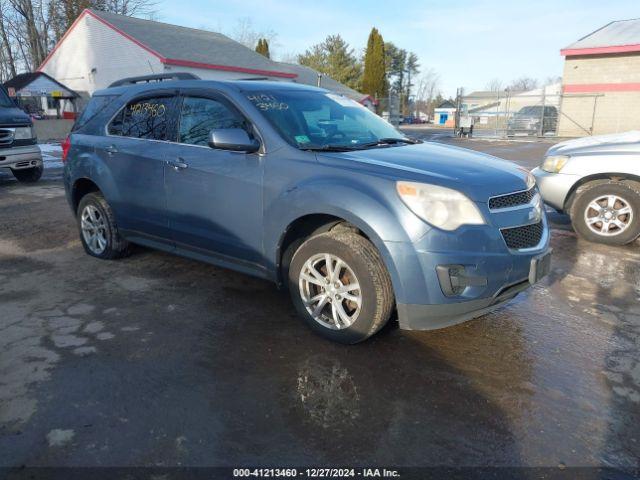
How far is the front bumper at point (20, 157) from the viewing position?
9.70 m

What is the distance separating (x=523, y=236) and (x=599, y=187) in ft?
10.7

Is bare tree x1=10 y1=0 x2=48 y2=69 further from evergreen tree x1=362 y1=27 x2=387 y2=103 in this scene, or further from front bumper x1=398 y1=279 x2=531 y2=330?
front bumper x1=398 y1=279 x2=531 y2=330

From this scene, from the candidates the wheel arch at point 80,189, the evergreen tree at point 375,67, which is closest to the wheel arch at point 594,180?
the wheel arch at point 80,189

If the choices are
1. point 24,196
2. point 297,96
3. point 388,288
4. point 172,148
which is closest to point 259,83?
point 297,96

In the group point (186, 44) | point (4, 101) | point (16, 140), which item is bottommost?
point (16, 140)

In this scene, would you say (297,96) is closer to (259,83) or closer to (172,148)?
(259,83)

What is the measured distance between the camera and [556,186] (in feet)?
20.0

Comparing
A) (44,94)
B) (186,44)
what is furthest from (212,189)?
(44,94)

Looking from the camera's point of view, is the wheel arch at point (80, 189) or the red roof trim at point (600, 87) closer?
the wheel arch at point (80, 189)

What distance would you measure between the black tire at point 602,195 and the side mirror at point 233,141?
4280 millimetres

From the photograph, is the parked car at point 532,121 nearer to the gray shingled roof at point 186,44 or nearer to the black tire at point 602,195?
the gray shingled roof at point 186,44

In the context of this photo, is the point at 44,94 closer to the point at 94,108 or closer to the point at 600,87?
the point at 94,108

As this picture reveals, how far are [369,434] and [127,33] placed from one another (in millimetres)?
31444

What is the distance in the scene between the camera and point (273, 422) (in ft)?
8.36
